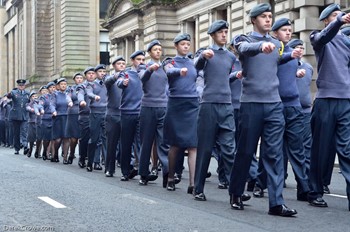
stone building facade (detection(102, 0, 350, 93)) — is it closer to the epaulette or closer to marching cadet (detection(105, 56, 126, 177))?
marching cadet (detection(105, 56, 126, 177))

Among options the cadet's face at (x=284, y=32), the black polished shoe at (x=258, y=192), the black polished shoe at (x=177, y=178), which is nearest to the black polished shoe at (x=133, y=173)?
the black polished shoe at (x=177, y=178)

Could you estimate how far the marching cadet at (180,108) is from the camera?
11461 millimetres

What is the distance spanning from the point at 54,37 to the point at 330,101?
189 feet

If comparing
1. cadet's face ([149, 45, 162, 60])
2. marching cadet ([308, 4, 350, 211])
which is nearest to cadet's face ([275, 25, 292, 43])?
marching cadet ([308, 4, 350, 211])

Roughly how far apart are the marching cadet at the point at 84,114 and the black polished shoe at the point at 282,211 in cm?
885

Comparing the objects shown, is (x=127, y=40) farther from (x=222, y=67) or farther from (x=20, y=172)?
(x=222, y=67)

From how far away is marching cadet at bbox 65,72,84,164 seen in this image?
1900cm

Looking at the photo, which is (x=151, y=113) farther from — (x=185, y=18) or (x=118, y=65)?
(x=185, y=18)

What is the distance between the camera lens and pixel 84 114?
708 inches

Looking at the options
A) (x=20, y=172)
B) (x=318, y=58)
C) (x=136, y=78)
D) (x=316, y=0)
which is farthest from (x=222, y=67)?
(x=316, y=0)

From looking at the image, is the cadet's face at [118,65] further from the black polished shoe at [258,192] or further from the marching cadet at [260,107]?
the marching cadet at [260,107]

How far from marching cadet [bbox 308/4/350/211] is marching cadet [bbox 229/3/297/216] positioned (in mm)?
629

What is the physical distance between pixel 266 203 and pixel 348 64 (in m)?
1.81

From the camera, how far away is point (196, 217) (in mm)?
8430
